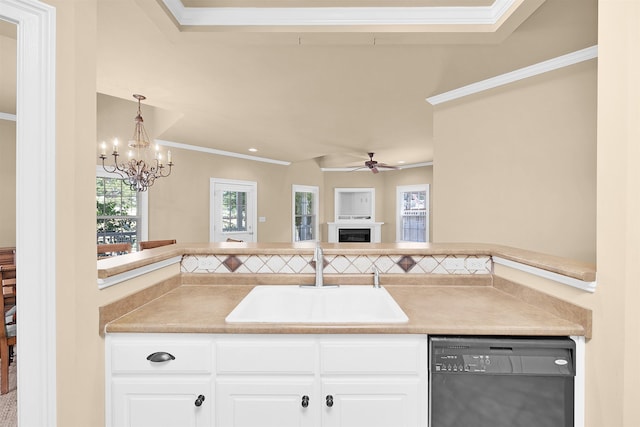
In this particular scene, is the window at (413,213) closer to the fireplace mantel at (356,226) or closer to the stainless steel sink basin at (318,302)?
the fireplace mantel at (356,226)

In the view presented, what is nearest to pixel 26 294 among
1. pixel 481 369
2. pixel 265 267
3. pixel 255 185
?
pixel 265 267

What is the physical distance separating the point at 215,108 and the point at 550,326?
3499mm

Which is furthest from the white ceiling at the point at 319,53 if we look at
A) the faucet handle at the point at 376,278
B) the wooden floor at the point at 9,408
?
the wooden floor at the point at 9,408

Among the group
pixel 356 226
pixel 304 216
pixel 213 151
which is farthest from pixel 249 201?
pixel 356 226

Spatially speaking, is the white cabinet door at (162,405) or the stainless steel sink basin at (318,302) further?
the stainless steel sink basin at (318,302)

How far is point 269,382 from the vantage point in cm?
117

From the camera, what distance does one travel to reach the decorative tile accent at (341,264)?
1752mm

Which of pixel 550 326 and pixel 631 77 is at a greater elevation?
pixel 631 77

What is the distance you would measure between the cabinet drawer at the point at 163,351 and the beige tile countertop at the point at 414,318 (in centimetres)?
5

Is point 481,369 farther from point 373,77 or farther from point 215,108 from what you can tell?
point 215,108

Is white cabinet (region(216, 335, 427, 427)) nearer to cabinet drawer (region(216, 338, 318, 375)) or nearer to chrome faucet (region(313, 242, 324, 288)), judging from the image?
cabinet drawer (region(216, 338, 318, 375))

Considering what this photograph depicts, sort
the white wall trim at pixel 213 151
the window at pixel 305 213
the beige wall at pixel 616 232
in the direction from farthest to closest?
the window at pixel 305 213 → the white wall trim at pixel 213 151 → the beige wall at pixel 616 232

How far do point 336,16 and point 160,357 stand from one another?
80.8 inches

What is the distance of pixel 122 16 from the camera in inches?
71.4
